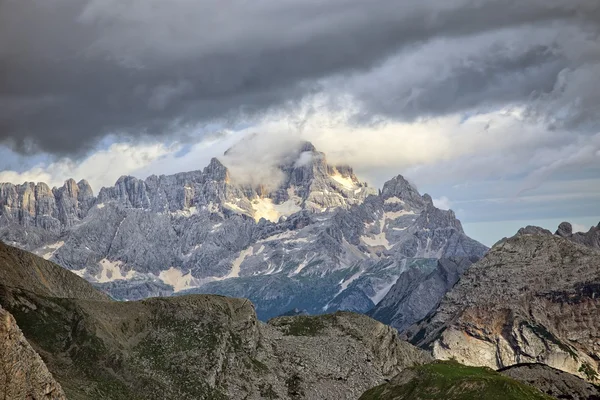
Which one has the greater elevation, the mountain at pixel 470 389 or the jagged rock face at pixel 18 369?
the jagged rock face at pixel 18 369

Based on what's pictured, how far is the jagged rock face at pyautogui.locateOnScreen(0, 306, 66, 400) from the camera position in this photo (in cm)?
14312

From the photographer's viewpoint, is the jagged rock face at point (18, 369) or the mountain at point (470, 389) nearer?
the jagged rock face at point (18, 369)

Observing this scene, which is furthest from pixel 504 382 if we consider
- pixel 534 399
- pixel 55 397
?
pixel 55 397

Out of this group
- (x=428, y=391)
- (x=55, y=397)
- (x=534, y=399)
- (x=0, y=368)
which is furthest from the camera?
(x=428, y=391)

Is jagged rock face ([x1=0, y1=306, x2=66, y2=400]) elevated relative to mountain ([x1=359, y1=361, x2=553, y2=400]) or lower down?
elevated

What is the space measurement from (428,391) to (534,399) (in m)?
23.5

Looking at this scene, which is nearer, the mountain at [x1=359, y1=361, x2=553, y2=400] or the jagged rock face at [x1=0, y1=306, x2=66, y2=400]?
the jagged rock face at [x1=0, y1=306, x2=66, y2=400]

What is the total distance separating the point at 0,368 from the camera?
142 m

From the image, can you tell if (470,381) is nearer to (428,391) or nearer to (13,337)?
(428,391)

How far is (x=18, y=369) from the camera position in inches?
5723

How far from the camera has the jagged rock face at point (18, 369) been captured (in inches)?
5635

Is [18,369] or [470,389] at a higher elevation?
[18,369]

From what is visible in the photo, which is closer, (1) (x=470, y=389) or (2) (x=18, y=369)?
(2) (x=18, y=369)

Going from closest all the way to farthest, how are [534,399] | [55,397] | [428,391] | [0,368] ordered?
[0,368]
[55,397]
[534,399]
[428,391]
